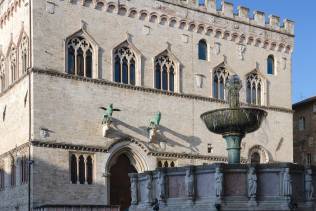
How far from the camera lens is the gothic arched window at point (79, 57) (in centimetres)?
2498

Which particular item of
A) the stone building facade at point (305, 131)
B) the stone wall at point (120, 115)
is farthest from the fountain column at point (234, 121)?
the stone building facade at point (305, 131)

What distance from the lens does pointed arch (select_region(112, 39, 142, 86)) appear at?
26281 mm

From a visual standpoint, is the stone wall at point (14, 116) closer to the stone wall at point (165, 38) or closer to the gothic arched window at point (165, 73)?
the stone wall at point (165, 38)

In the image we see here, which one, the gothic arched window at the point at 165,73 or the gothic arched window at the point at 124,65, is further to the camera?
the gothic arched window at the point at 165,73

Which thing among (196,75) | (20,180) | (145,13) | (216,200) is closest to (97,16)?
(145,13)

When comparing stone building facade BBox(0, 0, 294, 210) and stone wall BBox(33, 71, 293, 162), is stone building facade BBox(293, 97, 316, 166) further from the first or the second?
stone wall BBox(33, 71, 293, 162)

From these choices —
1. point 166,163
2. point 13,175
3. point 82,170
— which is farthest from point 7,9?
point 166,163

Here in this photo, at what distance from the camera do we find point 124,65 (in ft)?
87.1

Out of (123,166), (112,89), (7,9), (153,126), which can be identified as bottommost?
(123,166)

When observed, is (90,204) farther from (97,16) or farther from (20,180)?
(97,16)

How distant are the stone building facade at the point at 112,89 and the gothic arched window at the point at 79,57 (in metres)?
0.04

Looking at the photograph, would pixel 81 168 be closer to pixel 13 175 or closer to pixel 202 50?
pixel 13 175

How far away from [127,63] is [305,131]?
1574cm

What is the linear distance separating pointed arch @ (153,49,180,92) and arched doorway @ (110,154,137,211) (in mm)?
3656
